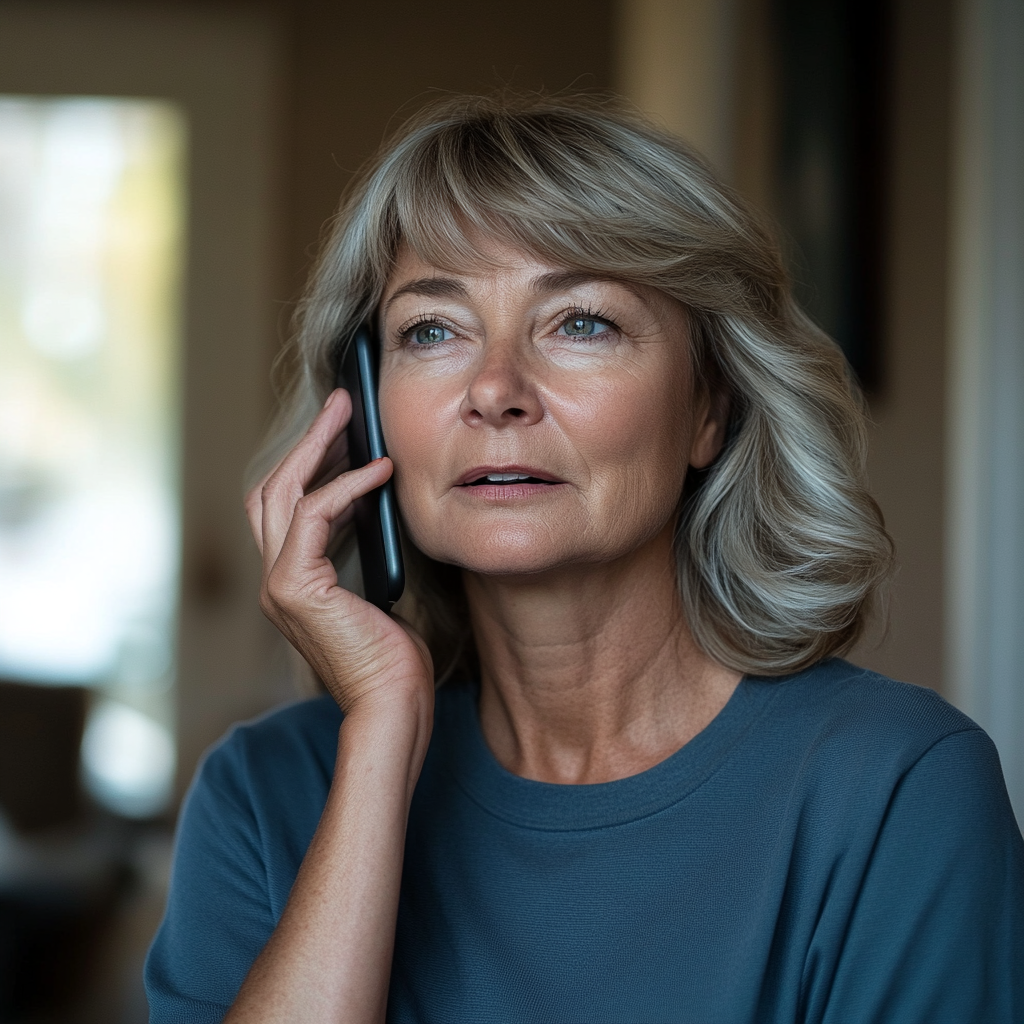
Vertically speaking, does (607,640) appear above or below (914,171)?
below

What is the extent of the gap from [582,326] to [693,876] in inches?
21.6

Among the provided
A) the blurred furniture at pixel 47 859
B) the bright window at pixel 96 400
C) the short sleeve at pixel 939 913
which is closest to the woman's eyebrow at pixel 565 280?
the short sleeve at pixel 939 913

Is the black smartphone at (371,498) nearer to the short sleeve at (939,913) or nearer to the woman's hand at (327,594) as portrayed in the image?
the woman's hand at (327,594)

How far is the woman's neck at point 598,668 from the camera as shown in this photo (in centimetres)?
130

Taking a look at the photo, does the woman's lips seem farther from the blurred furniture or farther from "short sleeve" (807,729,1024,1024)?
the blurred furniture

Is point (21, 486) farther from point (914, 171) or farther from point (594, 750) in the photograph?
point (594, 750)

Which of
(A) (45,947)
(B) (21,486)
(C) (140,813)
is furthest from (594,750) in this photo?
(B) (21,486)

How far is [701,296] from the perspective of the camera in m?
1.27

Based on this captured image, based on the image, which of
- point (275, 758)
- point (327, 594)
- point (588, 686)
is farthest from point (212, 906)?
point (588, 686)

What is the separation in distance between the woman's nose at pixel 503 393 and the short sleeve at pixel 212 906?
49 cm

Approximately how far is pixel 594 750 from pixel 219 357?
11.0ft

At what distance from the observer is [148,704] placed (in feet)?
14.2

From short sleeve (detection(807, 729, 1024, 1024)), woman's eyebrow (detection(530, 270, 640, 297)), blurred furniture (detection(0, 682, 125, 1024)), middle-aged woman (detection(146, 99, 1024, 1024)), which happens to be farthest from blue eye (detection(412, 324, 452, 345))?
blurred furniture (detection(0, 682, 125, 1024))

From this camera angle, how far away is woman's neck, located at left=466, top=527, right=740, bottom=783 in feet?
4.27
